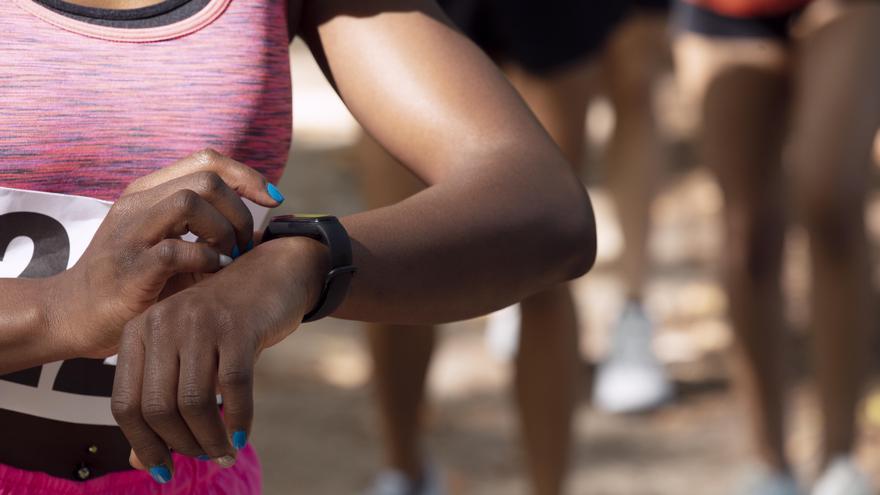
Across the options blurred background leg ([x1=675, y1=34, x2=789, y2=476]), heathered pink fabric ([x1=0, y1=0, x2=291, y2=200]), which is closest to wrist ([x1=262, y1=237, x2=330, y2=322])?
heathered pink fabric ([x1=0, y1=0, x2=291, y2=200])

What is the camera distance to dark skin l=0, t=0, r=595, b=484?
107cm

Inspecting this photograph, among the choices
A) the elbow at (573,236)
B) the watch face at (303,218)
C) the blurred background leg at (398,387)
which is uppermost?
the watch face at (303,218)

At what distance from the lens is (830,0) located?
333cm

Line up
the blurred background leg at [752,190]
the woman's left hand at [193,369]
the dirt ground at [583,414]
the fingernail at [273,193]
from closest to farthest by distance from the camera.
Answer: the woman's left hand at [193,369] → the fingernail at [273,193] → the blurred background leg at [752,190] → the dirt ground at [583,414]

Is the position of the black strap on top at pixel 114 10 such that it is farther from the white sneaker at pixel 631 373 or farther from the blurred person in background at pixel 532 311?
the white sneaker at pixel 631 373

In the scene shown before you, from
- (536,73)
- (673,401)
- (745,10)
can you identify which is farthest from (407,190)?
(673,401)

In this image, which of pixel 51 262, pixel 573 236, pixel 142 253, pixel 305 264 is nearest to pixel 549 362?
pixel 573 236

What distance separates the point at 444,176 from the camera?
59.5 inches

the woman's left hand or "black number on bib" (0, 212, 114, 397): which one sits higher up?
the woman's left hand

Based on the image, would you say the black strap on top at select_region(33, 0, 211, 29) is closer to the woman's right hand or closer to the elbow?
the woman's right hand

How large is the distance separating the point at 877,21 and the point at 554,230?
205 centimetres

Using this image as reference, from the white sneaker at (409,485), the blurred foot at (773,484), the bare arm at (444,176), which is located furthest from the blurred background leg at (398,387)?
the bare arm at (444,176)

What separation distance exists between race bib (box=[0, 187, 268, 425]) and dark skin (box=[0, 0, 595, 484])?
5.6 inches

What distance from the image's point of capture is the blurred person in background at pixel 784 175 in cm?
325
